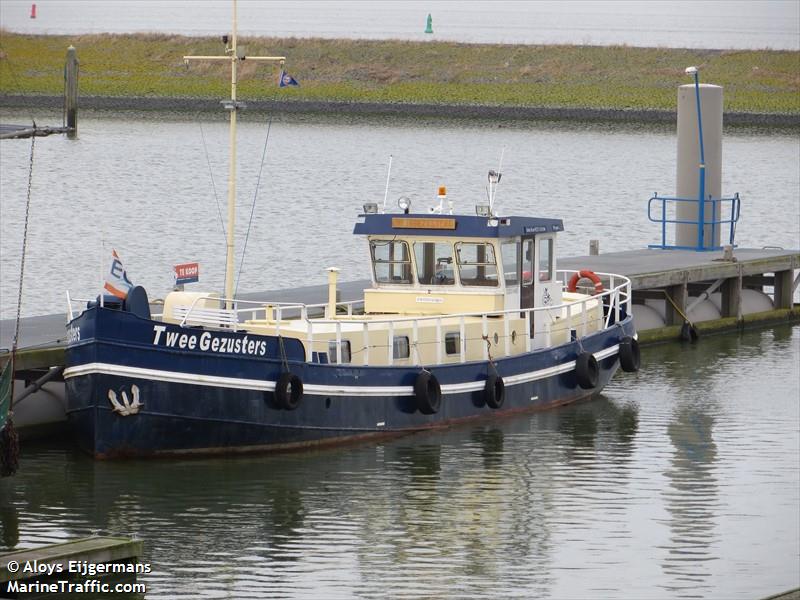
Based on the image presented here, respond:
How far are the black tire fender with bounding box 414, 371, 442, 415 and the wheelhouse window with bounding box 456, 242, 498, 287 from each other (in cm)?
226

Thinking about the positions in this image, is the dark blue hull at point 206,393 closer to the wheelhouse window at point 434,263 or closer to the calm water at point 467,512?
the calm water at point 467,512

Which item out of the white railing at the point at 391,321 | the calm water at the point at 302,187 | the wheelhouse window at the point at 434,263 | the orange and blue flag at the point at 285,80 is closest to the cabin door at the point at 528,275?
the white railing at the point at 391,321

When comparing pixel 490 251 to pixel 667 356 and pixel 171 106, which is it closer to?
pixel 667 356

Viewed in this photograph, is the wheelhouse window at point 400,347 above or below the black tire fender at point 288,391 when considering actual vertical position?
above

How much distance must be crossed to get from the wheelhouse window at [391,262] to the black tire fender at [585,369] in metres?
3.06

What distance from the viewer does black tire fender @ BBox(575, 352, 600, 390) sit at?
26.5 metres

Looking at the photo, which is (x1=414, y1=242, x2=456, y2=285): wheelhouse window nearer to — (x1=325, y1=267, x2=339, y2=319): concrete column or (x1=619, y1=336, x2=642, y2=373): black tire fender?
(x1=325, y1=267, x2=339, y2=319): concrete column

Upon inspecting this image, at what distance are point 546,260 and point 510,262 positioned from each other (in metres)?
1.18

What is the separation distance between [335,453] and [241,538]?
368cm

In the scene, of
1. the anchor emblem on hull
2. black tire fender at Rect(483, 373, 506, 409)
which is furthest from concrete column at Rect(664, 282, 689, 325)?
the anchor emblem on hull

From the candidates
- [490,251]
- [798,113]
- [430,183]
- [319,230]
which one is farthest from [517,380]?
[798,113]

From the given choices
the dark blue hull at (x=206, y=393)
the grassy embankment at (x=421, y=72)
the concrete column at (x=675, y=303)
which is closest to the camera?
the dark blue hull at (x=206, y=393)

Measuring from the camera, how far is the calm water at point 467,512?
58.7 feet

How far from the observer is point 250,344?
21.7m
